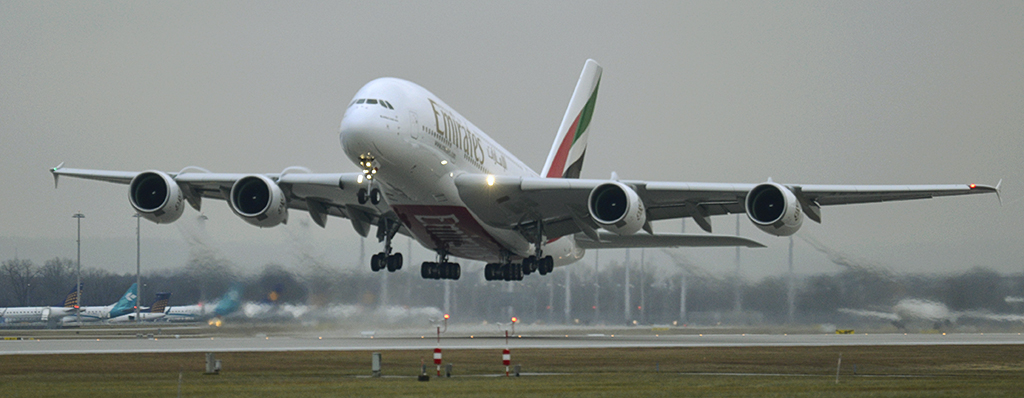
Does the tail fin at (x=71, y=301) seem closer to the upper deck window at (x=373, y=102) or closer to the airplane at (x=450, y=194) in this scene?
the airplane at (x=450, y=194)

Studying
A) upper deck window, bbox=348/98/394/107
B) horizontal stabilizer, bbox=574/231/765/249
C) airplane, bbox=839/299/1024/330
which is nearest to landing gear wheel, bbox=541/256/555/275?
horizontal stabilizer, bbox=574/231/765/249

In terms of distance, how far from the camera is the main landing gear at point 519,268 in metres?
39.5

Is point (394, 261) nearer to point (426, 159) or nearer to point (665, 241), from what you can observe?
point (426, 159)

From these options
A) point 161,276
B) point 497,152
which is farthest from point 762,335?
point 161,276

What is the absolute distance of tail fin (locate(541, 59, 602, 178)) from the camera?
4594 centimetres

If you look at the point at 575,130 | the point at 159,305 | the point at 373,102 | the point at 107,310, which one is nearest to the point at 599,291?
the point at 575,130

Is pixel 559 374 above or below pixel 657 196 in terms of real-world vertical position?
below

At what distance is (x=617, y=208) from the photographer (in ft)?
107

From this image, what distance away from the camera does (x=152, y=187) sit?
33.7 meters

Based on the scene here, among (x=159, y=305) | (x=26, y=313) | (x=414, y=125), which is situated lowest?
(x=26, y=313)

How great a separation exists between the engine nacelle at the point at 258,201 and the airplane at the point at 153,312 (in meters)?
36.4

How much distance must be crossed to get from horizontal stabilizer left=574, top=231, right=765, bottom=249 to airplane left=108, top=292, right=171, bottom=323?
34.8m

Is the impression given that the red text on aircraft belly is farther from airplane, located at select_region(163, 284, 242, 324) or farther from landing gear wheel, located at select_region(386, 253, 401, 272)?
airplane, located at select_region(163, 284, 242, 324)

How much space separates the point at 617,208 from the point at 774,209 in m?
4.84
